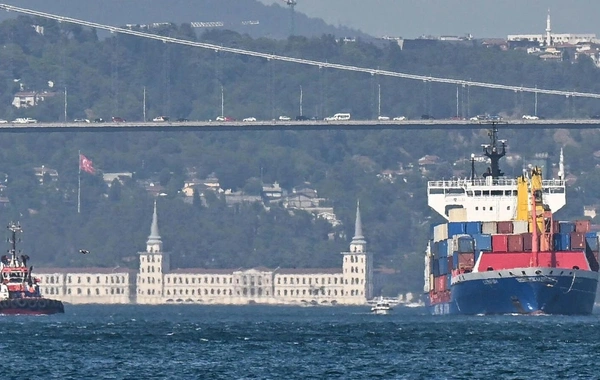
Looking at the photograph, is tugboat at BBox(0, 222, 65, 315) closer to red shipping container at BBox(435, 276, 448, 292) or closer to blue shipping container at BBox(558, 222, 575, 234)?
red shipping container at BBox(435, 276, 448, 292)

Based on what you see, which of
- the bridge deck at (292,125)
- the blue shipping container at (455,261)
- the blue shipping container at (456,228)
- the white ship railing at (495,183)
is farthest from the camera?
the bridge deck at (292,125)

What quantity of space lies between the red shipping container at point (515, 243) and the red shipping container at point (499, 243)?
166mm

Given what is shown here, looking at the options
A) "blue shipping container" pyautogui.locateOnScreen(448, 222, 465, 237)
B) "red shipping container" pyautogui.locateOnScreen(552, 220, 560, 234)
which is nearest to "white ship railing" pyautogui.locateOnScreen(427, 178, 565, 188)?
"blue shipping container" pyautogui.locateOnScreen(448, 222, 465, 237)

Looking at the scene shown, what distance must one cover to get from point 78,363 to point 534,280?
32447mm

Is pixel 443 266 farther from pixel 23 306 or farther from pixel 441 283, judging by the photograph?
pixel 23 306

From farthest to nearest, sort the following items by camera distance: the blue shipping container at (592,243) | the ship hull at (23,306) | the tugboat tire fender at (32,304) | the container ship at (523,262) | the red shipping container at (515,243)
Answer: the tugboat tire fender at (32,304)
the ship hull at (23,306)
the blue shipping container at (592,243)
the red shipping container at (515,243)
the container ship at (523,262)

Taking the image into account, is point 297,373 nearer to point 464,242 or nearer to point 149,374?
point 149,374

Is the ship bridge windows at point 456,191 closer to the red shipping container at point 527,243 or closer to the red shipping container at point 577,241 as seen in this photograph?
the red shipping container at point 577,241

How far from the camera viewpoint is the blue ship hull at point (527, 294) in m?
92.3

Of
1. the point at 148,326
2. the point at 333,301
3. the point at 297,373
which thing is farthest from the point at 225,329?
the point at 333,301

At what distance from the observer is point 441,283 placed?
106 metres

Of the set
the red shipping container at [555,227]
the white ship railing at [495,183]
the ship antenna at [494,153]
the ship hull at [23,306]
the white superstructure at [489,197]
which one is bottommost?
the ship hull at [23,306]

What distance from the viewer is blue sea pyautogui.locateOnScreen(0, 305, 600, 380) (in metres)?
59.2

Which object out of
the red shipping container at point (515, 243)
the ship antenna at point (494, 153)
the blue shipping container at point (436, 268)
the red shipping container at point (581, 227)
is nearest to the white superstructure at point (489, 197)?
the ship antenna at point (494, 153)
